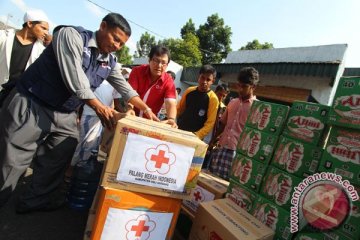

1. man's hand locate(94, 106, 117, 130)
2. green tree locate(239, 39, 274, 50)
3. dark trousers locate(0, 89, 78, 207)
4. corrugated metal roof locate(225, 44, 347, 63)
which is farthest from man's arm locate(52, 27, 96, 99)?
green tree locate(239, 39, 274, 50)

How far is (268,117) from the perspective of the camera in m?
2.37

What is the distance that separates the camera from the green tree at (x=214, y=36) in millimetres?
29266

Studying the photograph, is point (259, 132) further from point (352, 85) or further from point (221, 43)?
point (221, 43)

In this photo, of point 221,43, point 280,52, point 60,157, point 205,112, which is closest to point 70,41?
point 60,157

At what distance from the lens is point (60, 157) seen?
8.27 ft

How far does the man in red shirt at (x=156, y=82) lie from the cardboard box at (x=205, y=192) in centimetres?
76

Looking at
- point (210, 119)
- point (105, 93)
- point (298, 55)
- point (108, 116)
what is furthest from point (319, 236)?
point (298, 55)

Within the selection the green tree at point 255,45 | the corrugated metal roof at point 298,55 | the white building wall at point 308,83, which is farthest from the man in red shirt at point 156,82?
the green tree at point 255,45

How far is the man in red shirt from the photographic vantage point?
3.00m

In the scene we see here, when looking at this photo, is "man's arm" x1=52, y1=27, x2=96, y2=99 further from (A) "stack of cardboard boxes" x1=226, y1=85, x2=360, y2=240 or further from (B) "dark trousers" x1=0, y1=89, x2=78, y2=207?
(A) "stack of cardboard boxes" x1=226, y1=85, x2=360, y2=240

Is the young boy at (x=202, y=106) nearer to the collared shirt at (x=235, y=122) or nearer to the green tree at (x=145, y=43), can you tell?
the collared shirt at (x=235, y=122)

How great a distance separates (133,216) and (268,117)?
1290 mm

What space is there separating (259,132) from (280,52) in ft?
33.2

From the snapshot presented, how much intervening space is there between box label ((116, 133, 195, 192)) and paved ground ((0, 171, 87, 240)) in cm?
93
